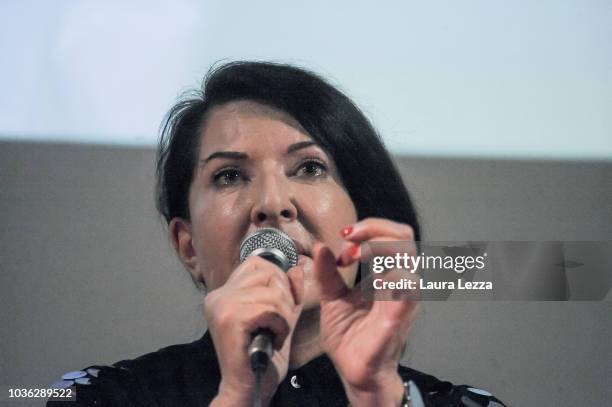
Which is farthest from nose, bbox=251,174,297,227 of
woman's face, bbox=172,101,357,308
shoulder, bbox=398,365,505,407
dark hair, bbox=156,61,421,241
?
shoulder, bbox=398,365,505,407

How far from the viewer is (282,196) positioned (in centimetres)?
168

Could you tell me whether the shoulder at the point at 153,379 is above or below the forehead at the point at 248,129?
below

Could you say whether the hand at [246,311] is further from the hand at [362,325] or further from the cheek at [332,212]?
the cheek at [332,212]

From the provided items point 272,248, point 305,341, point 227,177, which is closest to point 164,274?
point 227,177

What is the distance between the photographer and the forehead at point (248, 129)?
1748 mm

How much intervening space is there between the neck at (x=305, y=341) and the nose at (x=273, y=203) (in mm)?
211

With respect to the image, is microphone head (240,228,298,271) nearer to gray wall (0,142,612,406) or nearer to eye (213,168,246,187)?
eye (213,168,246,187)

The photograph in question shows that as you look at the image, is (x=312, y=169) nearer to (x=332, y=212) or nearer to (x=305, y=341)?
(x=332, y=212)

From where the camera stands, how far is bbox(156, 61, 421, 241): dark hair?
1.77 m

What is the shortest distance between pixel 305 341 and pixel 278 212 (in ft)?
0.93

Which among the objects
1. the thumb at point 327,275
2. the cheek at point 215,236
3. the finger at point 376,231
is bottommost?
the thumb at point 327,275

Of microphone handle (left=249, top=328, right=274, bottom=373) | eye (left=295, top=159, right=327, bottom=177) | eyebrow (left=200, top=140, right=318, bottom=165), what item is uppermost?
eyebrow (left=200, top=140, right=318, bottom=165)

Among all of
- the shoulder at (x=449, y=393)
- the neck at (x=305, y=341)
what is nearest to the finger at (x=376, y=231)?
the neck at (x=305, y=341)

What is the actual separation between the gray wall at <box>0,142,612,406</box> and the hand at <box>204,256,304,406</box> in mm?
395
